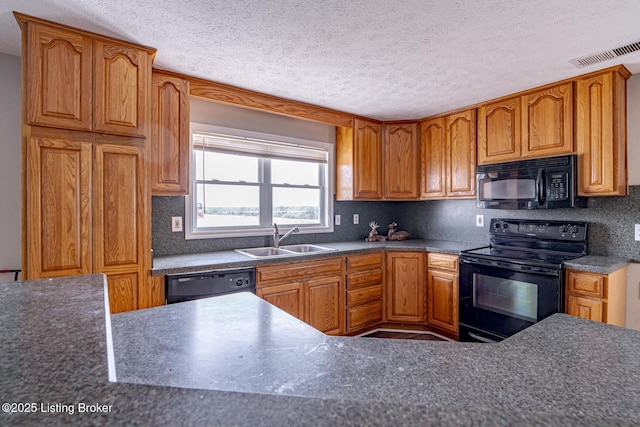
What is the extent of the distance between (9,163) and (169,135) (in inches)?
40.2

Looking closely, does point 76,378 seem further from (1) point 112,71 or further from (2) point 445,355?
(1) point 112,71

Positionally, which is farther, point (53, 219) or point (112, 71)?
point (112, 71)

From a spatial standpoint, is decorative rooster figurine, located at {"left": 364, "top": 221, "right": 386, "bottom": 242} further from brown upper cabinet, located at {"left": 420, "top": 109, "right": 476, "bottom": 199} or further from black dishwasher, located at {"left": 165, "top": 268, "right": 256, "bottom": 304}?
black dishwasher, located at {"left": 165, "top": 268, "right": 256, "bottom": 304}

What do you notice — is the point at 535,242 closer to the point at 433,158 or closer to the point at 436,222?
the point at 436,222

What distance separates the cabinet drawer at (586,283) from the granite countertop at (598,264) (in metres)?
0.05

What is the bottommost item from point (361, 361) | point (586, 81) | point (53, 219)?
point (361, 361)

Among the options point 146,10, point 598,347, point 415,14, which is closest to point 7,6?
point 146,10

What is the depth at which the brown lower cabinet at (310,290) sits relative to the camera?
2.58 meters

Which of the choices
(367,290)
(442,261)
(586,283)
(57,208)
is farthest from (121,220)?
(586,283)

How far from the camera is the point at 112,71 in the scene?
77.4 inches

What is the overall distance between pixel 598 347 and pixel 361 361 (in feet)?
1.83

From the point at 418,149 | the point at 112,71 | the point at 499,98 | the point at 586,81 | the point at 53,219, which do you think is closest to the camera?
the point at 53,219

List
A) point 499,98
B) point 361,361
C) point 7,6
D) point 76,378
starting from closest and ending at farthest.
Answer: point 76,378, point 361,361, point 7,6, point 499,98

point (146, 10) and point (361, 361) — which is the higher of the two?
point (146, 10)
